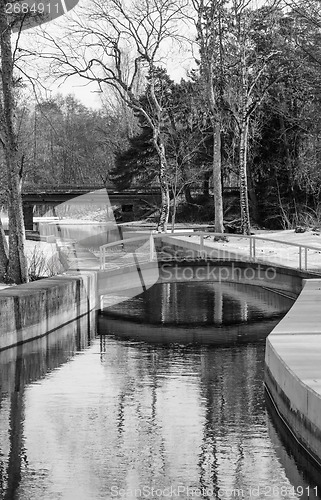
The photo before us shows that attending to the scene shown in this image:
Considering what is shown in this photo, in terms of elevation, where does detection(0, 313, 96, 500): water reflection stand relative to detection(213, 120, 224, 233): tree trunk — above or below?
below

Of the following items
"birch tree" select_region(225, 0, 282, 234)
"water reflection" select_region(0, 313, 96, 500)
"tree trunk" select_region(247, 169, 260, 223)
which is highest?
"birch tree" select_region(225, 0, 282, 234)

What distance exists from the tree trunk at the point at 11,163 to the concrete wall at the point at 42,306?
4.67 feet

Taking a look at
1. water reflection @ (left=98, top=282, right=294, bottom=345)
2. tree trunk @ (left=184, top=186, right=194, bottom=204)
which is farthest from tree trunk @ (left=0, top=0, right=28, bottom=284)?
tree trunk @ (left=184, top=186, right=194, bottom=204)

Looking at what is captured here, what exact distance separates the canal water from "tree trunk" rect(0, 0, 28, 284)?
12.9ft

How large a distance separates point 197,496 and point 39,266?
20076 millimetres

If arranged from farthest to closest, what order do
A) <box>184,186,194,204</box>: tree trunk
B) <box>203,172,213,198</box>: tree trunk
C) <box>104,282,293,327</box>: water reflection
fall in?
<box>184,186,194,204</box>: tree trunk
<box>203,172,213,198</box>: tree trunk
<box>104,282,293,327</box>: water reflection

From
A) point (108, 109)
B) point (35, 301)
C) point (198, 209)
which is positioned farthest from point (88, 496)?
point (108, 109)

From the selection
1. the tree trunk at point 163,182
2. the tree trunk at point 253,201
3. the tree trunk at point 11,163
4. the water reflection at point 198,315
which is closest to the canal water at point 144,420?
the water reflection at point 198,315

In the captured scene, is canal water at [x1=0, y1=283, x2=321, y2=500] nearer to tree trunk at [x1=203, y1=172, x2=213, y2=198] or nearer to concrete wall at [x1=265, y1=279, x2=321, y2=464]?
concrete wall at [x1=265, y1=279, x2=321, y2=464]

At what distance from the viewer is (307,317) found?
671 inches

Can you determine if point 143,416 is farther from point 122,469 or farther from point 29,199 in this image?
point 29,199

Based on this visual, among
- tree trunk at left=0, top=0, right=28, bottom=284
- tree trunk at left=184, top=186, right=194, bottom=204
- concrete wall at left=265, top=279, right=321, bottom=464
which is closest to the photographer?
concrete wall at left=265, top=279, right=321, bottom=464

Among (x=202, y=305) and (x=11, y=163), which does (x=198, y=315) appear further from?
(x=11, y=163)

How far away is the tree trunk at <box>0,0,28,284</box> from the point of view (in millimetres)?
24359
